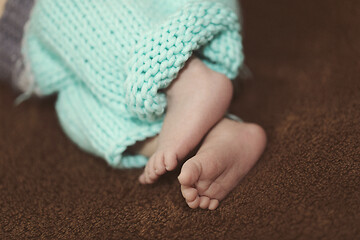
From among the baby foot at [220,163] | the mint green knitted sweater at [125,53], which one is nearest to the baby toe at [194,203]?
the baby foot at [220,163]

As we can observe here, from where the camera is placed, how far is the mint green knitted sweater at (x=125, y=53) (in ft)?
2.30

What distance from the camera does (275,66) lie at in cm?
100

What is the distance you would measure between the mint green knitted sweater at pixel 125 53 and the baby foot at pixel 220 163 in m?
0.12

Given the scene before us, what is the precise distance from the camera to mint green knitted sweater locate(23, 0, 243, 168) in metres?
0.70

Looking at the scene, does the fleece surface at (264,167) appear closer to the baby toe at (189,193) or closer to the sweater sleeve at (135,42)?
the baby toe at (189,193)

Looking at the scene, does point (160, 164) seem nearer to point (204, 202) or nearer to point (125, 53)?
point (204, 202)

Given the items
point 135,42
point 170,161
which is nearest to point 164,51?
point 135,42

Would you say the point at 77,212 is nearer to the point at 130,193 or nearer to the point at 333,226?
the point at 130,193

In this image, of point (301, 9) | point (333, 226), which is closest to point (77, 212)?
point (333, 226)

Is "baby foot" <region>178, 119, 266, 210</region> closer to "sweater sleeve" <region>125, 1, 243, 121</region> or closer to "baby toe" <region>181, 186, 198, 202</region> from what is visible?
"baby toe" <region>181, 186, 198, 202</region>

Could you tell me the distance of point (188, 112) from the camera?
71 centimetres

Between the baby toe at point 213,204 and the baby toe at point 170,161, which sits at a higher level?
the baby toe at point 170,161

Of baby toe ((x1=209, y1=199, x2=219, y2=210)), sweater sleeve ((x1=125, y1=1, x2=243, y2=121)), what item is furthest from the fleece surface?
sweater sleeve ((x1=125, y1=1, x2=243, y2=121))

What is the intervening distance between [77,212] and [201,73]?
33 cm
